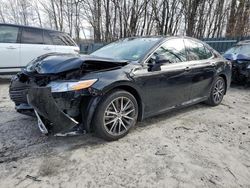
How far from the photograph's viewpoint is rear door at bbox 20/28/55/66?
670 cm

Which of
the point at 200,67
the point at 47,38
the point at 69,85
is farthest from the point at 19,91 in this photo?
the point at 47,38

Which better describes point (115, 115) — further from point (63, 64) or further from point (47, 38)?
point (47, 38)

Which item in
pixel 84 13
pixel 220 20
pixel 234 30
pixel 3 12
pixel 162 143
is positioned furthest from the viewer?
pixel 3 12

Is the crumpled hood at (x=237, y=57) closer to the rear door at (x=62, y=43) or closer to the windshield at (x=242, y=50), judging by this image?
the windshield at (x=242, y=50)

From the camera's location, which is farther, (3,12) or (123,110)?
(3,12)

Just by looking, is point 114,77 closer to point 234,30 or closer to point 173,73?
point 173,73

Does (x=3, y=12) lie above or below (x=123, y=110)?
above

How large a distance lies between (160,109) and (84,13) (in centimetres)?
2312

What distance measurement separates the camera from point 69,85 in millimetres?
2771

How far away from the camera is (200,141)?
327 cm

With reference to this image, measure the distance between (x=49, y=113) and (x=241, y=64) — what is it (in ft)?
19.8

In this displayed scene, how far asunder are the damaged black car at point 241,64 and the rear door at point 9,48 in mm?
6377

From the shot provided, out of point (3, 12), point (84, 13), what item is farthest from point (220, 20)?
point (3, 12)

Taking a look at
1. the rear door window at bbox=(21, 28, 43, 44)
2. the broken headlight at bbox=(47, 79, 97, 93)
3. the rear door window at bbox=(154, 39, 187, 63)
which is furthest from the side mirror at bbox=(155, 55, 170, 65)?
the rear door window at bbox=(21, 28, 43, 44)
